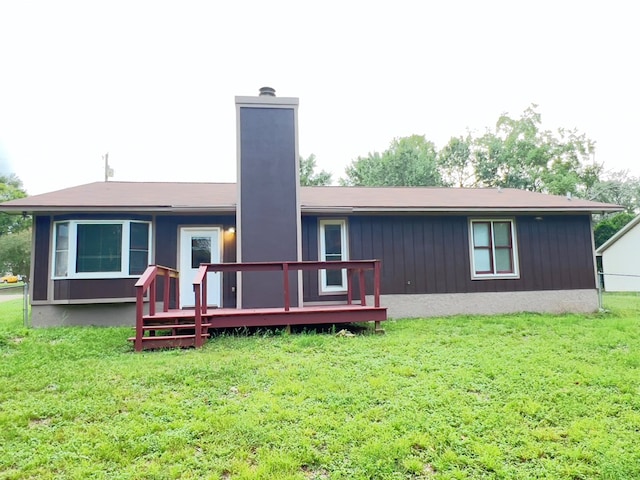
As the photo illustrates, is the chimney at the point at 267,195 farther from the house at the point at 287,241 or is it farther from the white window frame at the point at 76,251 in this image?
the white window frame at the point at 76,251

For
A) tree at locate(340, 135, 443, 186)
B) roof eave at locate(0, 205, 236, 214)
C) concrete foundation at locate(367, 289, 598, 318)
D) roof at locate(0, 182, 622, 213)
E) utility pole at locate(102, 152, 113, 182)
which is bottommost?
concrete foundation at locate(367, 289, 598, 318)

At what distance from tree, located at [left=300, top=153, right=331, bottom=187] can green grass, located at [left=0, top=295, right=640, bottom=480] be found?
76.0 feet

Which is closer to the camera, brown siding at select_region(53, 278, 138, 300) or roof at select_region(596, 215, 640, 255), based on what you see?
brown siding at select_region(53, 278, 138, 300)

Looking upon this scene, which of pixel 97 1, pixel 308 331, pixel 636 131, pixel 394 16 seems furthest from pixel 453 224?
pixel 636 131

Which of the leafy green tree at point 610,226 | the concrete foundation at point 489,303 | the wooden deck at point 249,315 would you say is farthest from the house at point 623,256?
the wooden deck at point 249,315

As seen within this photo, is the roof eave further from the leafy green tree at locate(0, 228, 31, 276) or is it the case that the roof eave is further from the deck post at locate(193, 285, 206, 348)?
the leafy green tree at locate(0, 228, 31, 276)

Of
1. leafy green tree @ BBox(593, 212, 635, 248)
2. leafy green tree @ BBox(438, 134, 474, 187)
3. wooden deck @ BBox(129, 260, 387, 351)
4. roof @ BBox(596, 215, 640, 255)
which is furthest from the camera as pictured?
leafy green tree @ BBox(438, 134, 474, 187)

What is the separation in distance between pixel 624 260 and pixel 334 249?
61.9ft

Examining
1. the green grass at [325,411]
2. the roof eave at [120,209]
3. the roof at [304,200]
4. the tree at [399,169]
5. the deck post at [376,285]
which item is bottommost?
the green grass at [325,411]

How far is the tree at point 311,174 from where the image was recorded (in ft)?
92.4

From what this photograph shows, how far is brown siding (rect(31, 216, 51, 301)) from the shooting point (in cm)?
787

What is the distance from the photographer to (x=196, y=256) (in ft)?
28.0

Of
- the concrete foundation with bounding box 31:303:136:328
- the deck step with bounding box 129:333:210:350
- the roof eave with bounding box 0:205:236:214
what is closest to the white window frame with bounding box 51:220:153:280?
Answer: the roof eave with bounding box 0:205:236:214

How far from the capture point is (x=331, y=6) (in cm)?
1003
